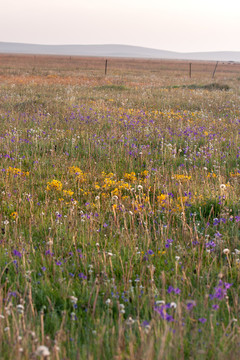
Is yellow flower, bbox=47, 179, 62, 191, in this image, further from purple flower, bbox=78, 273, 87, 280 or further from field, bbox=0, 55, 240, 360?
purple flower, bbox=78, 273, 87, 280

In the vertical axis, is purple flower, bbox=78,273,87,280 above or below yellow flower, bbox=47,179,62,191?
below

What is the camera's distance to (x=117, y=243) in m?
3.80

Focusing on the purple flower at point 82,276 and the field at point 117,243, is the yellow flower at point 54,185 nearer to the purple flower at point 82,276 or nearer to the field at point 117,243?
the field at point 117,243

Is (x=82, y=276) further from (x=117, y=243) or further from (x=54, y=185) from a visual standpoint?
(x=54, y=185)

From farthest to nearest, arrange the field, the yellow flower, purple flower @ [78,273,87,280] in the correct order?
1. the yellow flower
2. purple flower @ [78,273,87,280]
3. the field

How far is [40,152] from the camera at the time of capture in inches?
289

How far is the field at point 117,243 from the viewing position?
229 cm

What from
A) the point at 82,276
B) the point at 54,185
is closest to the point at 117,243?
the point at 82,276

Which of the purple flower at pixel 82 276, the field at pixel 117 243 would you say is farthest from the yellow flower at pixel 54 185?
the purple flower at pixel 82 276

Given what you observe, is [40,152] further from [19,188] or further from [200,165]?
[200,165]

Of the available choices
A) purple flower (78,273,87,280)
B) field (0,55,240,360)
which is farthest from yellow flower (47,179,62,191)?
purple flower (78,273,87,280)

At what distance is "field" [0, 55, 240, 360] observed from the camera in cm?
229

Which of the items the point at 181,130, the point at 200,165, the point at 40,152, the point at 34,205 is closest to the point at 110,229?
the point at 34,205

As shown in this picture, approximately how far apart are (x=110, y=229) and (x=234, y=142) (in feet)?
16.3
